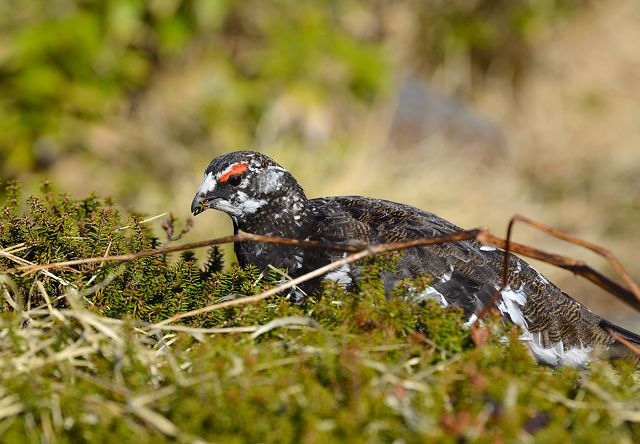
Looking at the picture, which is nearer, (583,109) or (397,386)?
(397,386)

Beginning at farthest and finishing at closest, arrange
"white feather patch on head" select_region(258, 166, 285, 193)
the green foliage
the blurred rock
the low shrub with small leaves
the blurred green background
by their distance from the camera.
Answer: the blurred rock, the blurred green background, the green foliage, "white feather patch on head" select_region(258, 166, 285, 193), the low shrub with small leaves

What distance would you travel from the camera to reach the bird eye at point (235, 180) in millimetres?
3439

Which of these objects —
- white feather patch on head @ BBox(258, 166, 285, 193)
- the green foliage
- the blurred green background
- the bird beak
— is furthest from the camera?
the blurred green background

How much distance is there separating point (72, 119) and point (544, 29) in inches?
259

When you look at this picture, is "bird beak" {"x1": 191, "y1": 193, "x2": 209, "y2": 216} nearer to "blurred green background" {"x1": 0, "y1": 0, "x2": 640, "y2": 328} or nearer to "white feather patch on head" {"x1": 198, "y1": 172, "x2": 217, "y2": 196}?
"white feather patch on head" {"x1": 198, "y1": 172, "x2": 217, "y2": 196}

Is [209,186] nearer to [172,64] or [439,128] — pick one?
[172,64]

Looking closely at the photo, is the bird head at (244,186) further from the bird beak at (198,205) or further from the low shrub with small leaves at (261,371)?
the low shrub with small leaves at (261,371)

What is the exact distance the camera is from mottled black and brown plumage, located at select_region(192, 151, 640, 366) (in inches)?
122

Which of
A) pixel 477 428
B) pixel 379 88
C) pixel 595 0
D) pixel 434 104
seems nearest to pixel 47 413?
pixel 477 428

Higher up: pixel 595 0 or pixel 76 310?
pixel 595 0

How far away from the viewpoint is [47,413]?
73.4 inches

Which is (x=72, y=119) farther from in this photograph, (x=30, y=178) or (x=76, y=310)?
(x=76, y=310)

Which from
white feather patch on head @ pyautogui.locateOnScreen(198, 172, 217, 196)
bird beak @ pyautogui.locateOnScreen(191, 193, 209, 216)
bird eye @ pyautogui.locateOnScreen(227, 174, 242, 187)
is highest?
bird eye @ pyautogui.locateOnScreen(227, 174, 242, 187)

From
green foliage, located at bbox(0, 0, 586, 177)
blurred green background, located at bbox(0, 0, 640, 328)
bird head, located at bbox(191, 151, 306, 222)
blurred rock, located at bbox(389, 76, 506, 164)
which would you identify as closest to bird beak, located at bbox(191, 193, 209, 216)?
bird head, located at bbox(191, 151, 306, 222)
